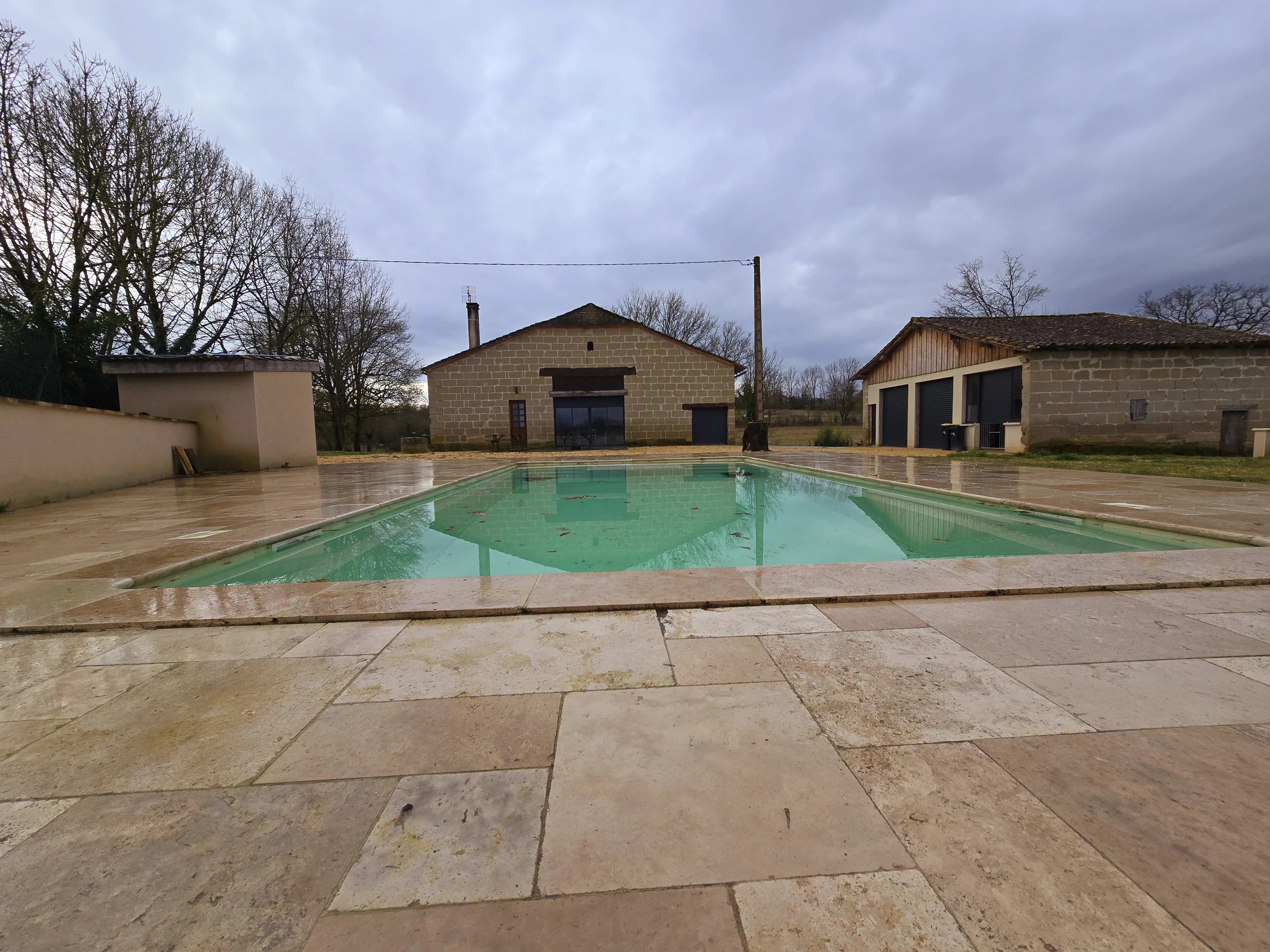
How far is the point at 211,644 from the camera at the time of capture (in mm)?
2742

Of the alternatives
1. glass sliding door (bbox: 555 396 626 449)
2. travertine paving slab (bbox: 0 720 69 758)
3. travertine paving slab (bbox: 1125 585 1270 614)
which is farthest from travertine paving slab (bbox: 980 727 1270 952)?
glass sliding door (bbox: 555 396 626 449)

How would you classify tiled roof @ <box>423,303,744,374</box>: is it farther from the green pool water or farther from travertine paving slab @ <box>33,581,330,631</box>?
travertine paving slab @ <box>33,581,330,631</box>

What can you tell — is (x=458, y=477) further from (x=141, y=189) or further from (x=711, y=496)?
(x=141, y=189)

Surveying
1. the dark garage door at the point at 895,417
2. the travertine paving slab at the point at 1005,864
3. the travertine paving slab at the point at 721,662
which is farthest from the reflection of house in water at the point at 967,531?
the dark garage door at the point at 895,417

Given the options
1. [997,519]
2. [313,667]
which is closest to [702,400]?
[997,519]

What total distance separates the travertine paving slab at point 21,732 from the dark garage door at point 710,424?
22.8 meters

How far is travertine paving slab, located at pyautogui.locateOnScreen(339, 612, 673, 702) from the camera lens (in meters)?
2.24

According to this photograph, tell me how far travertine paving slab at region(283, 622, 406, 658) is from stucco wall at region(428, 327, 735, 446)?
20689 mm

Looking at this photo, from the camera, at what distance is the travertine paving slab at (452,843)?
1229 mm

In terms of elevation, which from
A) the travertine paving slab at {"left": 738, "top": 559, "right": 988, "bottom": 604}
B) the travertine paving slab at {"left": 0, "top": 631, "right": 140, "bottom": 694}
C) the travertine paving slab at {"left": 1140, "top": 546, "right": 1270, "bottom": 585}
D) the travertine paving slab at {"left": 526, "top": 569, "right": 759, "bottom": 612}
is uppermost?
the travertine paving slab at {"left": 1140, "top": 546, "right": 1270, "bottom": 585}

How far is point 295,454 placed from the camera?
1453cm

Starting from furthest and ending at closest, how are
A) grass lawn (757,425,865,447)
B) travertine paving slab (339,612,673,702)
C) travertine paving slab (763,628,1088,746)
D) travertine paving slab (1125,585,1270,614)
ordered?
1. grass lawn (757,425,865,447)
2. travertine paving slab (1125,585,1270,614)
3. travertine paving slab (339,612,673,702)
4. travertine paving slab (763,628,1088,746)

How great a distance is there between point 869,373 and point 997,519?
1955cm

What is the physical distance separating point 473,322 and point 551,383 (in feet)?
19.9
